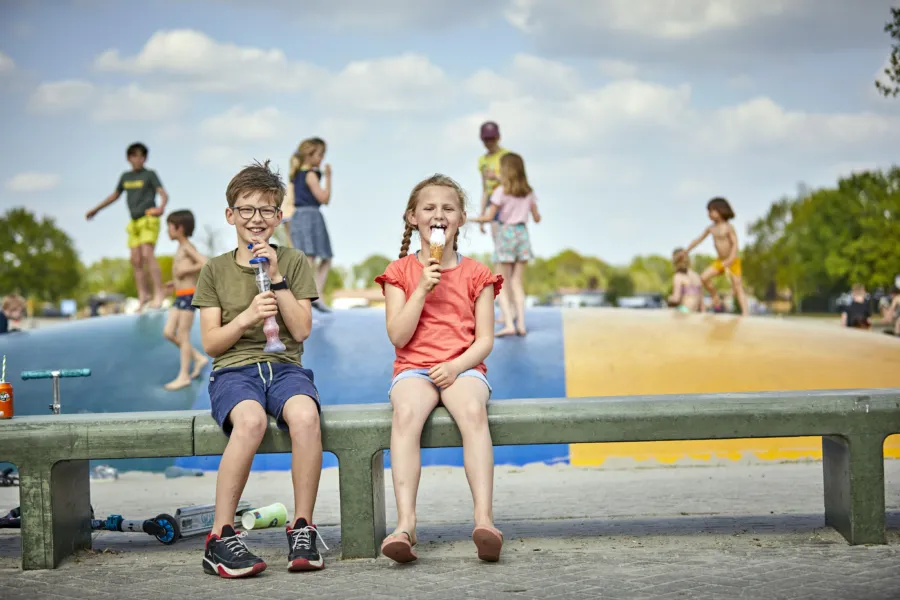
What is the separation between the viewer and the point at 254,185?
4.52m

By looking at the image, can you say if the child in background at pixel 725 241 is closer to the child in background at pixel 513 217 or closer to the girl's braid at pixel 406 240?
the child in background at pixel 513 217

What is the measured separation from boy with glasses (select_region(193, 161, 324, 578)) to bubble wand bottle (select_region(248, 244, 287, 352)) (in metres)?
0.04

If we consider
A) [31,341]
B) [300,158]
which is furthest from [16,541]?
[300,158]

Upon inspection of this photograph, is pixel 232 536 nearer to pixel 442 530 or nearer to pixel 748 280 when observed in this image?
pixel 442 530

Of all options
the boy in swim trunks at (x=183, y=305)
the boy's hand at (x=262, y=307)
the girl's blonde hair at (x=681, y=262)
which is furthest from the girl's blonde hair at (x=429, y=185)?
the girl's blonde hair at (x=681, y=262)

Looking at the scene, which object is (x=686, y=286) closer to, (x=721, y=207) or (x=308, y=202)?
(x=721, y=207)

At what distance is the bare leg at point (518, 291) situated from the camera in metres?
8.84

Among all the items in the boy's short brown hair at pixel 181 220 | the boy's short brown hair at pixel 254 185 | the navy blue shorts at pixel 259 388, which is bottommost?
the navy blue shorts at pixel 259 388

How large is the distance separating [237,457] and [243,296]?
2.53 feet

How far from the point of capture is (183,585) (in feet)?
12.8

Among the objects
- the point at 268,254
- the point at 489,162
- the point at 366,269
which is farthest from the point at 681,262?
the point at 366,269

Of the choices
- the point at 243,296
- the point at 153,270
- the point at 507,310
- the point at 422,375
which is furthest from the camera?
the point at 153,270

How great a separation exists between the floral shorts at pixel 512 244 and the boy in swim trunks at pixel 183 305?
2545mm

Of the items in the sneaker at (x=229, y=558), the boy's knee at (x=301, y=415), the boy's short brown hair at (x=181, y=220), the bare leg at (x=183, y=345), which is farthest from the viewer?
the boy's short brown hair at (x=181, y=220)
